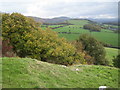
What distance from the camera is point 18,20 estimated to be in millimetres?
28688

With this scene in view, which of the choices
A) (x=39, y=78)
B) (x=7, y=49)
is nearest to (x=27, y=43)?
(x=7, y=49)

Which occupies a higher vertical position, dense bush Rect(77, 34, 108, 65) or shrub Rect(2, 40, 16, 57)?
shrub Rect(2, 40, 16, 57)

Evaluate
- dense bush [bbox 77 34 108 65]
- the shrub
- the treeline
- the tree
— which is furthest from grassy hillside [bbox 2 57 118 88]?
dense bush [bbox 77 34 108 65]

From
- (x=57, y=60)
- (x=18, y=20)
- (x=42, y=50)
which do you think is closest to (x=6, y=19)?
(x=18, y=20)

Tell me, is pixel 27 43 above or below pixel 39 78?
above

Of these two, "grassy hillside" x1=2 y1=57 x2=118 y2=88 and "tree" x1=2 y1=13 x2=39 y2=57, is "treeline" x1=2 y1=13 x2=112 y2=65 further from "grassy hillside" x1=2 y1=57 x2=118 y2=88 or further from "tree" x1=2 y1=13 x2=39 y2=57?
"grassy hillside" x1=2 y1=57 x2=118 y2=88

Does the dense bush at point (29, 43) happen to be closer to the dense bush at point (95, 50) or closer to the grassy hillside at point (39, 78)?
the grassy hillside at point (39, 78)

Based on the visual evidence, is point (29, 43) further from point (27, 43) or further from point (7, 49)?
point (7, 49)

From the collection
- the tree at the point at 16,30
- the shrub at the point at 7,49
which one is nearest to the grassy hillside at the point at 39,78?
the shrub at the point at 7,49

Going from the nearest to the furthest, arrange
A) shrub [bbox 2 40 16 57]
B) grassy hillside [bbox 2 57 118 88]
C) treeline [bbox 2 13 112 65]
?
1. grassy hillside [bbox 2 57 118 88]
2. shrub [bbox 2 40 16 57]
3. treeline [bbox 2 13 112 65]

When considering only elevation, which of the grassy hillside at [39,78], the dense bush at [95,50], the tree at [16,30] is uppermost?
the tree at [16,30]

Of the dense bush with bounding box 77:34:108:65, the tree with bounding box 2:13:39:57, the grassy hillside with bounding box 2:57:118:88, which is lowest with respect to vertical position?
the dense bush with bounding box 77:34:108:65

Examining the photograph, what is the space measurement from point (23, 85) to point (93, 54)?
40.2 m

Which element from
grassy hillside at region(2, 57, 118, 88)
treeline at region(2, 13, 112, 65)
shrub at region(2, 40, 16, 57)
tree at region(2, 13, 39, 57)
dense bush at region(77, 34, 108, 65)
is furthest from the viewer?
dense bush at region(77, 34, 108, 65)
